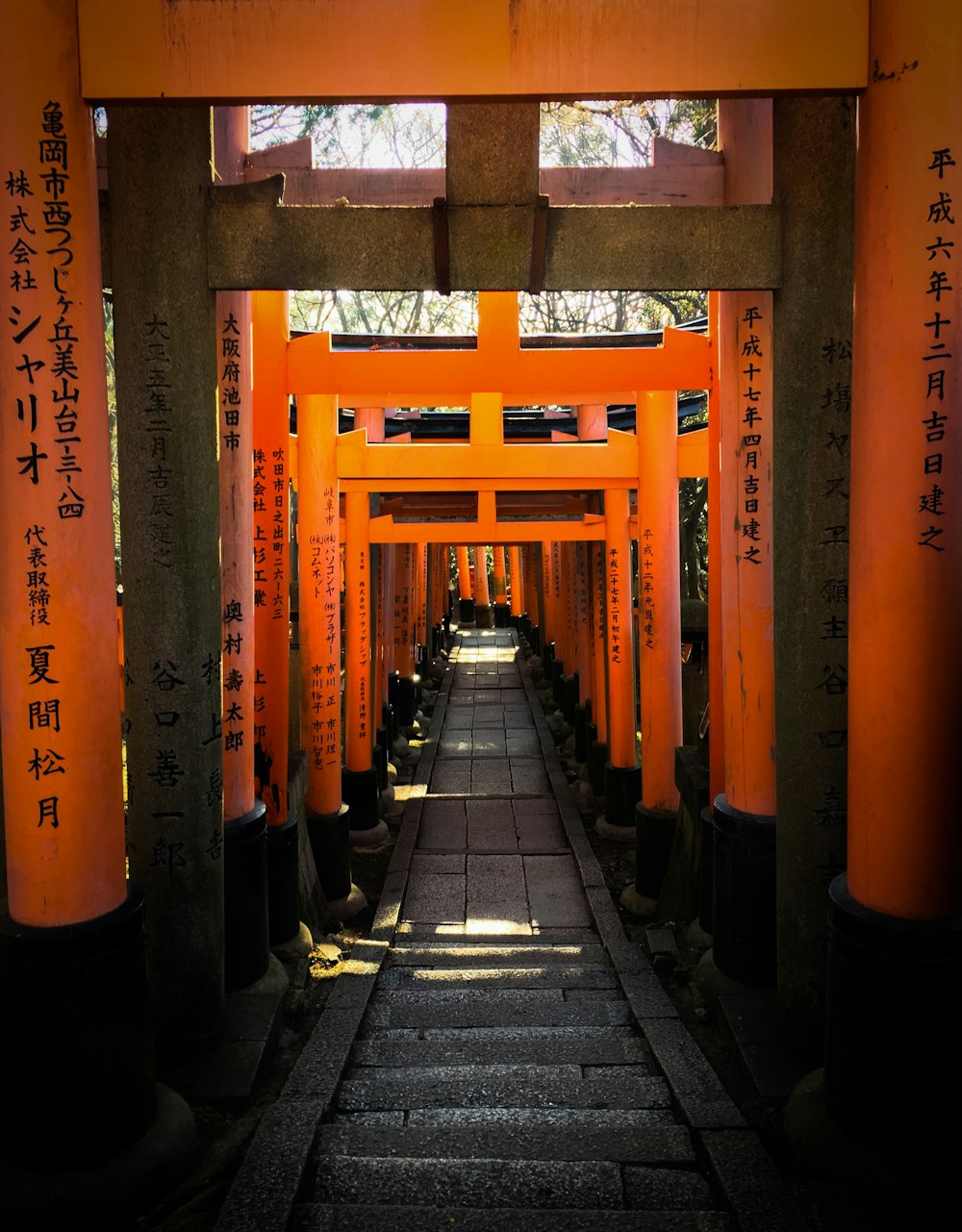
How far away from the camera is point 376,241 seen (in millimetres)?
3678

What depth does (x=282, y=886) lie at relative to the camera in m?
5.41

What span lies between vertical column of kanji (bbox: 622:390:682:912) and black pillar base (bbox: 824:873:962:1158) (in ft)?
16.4

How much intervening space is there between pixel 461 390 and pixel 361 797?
5.27 meters

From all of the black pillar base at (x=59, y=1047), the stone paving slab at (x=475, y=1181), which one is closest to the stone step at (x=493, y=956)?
the stone paving slab at (x=475, y=1181)

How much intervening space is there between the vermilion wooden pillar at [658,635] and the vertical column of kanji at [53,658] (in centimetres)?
551

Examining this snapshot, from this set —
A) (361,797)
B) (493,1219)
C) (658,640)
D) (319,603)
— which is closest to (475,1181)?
(493,1219)

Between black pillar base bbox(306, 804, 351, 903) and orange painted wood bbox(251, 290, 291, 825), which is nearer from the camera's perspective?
orange painted wood bbox(251, 290, 291, 825)

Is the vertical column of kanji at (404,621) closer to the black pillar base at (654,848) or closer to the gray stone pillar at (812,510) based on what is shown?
the black pillar base at (654,848)

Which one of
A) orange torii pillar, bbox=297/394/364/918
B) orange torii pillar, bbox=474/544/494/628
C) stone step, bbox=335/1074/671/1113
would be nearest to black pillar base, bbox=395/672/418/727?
orange torii pillar, bbox=297/394/364/918

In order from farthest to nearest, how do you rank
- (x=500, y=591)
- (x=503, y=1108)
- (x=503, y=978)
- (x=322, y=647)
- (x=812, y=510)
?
(x=500, y=591) → (x=322, y=647) → (x=503, y=978) → (x=812, y=510) → (x=503, y=1108)

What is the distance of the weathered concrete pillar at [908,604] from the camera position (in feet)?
9.18

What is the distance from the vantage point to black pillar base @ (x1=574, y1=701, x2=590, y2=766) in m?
12.7

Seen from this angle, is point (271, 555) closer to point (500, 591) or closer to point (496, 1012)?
point (496, 1012)

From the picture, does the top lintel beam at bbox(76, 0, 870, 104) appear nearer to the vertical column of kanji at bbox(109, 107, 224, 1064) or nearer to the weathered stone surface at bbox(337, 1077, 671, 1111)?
the vertical column of kanji at bbox(109, 107, 224, 1064)
